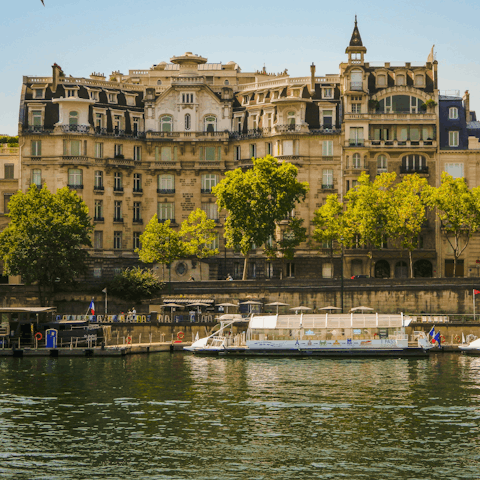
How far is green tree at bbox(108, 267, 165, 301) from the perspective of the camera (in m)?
104

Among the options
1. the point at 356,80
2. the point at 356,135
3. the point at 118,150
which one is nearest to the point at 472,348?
the point at 356,135

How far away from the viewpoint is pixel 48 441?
4866 cm

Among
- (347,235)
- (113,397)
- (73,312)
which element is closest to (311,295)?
(347,235)

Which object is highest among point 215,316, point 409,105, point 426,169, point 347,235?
point 409,105

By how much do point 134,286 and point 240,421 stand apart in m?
51.4

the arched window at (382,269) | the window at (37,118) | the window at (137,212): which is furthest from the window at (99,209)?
the arched window at (382,269)

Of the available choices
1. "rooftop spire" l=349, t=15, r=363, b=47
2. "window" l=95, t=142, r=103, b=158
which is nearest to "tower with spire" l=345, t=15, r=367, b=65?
"rooftop spire" l=349, t=15, r=363, b=47

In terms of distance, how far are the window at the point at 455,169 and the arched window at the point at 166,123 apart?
35.1 metres

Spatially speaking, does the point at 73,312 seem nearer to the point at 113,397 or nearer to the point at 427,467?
the point at 113,397

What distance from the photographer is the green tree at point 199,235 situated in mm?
114562

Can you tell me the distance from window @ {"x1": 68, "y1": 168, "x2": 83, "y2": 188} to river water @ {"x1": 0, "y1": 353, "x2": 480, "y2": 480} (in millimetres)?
43941

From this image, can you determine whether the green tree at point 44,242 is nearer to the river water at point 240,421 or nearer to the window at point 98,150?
the window at point 98,150

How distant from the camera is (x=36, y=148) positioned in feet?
395

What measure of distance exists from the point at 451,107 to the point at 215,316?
1754 inches
